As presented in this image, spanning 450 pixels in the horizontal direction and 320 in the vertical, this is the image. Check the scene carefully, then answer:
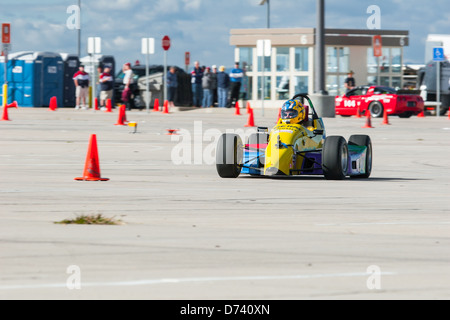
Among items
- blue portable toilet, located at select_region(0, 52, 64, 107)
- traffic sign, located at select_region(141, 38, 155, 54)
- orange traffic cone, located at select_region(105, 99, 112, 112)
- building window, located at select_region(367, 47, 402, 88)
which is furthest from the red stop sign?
building window, located at select_region(367, 47, 402, 88)

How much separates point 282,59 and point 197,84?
6.01 m

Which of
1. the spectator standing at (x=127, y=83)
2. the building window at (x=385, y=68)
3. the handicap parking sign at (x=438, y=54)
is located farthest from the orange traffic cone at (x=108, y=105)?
the building window at (x=385, y=68)

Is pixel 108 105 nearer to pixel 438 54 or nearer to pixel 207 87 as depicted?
pixel 207 87

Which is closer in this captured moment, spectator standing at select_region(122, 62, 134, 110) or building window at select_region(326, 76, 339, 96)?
spectator standing at select_region(122, 62, 134, 110)

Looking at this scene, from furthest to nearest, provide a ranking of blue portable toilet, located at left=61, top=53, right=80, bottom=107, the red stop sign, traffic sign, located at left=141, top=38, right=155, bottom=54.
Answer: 1. blue portable toilet, located at left=61, top=53, right=80, bottom=107
2. the red stop sign
3. traffic sign, located at left=141, top=38, right=155, bottom=54

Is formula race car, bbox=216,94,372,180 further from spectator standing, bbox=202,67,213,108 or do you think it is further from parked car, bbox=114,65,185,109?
parked car, bbox=114,65,185,109

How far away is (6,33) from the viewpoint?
3903 centimetres

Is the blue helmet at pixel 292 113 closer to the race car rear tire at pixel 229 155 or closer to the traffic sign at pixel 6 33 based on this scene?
the race car rear tire at pixel 229 155

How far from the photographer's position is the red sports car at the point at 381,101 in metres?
40.9

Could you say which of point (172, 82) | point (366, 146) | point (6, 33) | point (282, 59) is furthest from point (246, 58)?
point (366, 146)

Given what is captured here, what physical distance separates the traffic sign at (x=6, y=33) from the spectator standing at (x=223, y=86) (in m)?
9.23

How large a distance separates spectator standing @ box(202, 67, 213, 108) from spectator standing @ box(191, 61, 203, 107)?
729mm

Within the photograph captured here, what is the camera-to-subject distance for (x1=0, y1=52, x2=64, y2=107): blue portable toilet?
4616cm
